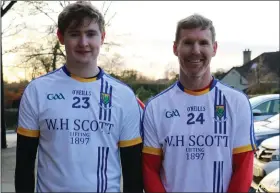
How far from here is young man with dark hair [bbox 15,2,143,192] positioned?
2.66 meters

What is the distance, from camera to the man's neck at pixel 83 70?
9.04 ft

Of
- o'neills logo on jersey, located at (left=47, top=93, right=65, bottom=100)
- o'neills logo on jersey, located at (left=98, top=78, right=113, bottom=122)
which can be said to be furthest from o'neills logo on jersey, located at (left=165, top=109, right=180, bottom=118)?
o'neills logo on jersey, located at (left=47, top=93, right=65, bottom=100)

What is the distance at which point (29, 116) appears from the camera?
8.91ft

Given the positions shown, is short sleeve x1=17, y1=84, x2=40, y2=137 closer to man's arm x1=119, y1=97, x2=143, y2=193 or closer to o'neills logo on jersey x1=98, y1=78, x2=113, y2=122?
o'neills logo on jersey x1=98, y1=78, x2=113, y2=122

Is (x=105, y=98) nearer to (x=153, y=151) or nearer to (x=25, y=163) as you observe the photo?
(x=153, y=151)

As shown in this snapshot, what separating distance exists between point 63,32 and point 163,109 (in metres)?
0.75

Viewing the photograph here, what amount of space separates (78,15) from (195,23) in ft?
2.26

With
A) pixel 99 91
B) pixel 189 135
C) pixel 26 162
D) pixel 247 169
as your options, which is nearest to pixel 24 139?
pixel 26 162

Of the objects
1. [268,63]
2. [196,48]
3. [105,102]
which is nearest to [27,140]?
[105,102]

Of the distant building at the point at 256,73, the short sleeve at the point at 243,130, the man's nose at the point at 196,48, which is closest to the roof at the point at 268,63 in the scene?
the distant building at the point at 256,73

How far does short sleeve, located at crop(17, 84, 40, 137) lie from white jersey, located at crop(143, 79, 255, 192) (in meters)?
0.66

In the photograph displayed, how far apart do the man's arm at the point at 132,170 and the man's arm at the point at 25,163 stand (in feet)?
1.73

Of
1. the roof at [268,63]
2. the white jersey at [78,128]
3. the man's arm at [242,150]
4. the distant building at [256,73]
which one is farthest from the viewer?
the distant building at [256,73]

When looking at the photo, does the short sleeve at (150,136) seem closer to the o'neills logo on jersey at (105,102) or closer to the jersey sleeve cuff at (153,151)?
the jersey sleeve cuff at (153,151)
